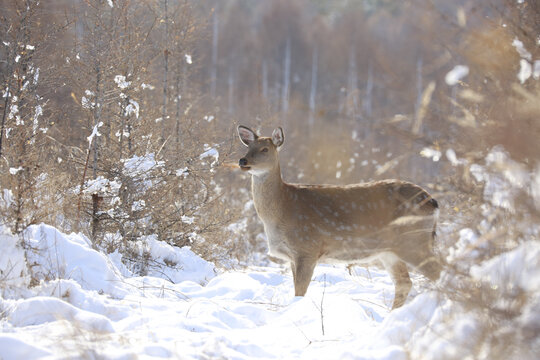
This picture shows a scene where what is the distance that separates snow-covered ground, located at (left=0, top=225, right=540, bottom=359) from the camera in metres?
2.89

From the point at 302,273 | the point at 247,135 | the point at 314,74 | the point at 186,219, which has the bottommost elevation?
the point at 314,74

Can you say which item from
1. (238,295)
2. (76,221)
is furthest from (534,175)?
(76,221)

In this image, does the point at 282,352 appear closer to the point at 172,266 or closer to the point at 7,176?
the point at 7,176

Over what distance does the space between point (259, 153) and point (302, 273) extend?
154 centimetres

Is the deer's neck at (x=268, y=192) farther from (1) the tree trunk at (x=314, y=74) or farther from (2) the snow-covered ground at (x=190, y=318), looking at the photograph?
(1) the tree trunk at (x=314, y=74)

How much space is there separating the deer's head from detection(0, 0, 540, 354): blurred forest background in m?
0.51

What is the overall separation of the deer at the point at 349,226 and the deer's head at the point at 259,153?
11 centimetres

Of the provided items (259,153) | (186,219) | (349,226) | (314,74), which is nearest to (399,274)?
(349,226)

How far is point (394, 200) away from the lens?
18.7 feet

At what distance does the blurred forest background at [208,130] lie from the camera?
2.76 metres

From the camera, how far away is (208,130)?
11711mm

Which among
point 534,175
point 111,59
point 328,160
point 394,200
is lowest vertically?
point 328,160

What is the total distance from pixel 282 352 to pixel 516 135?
1964 mm

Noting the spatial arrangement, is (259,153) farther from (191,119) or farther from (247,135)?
(191,119)
